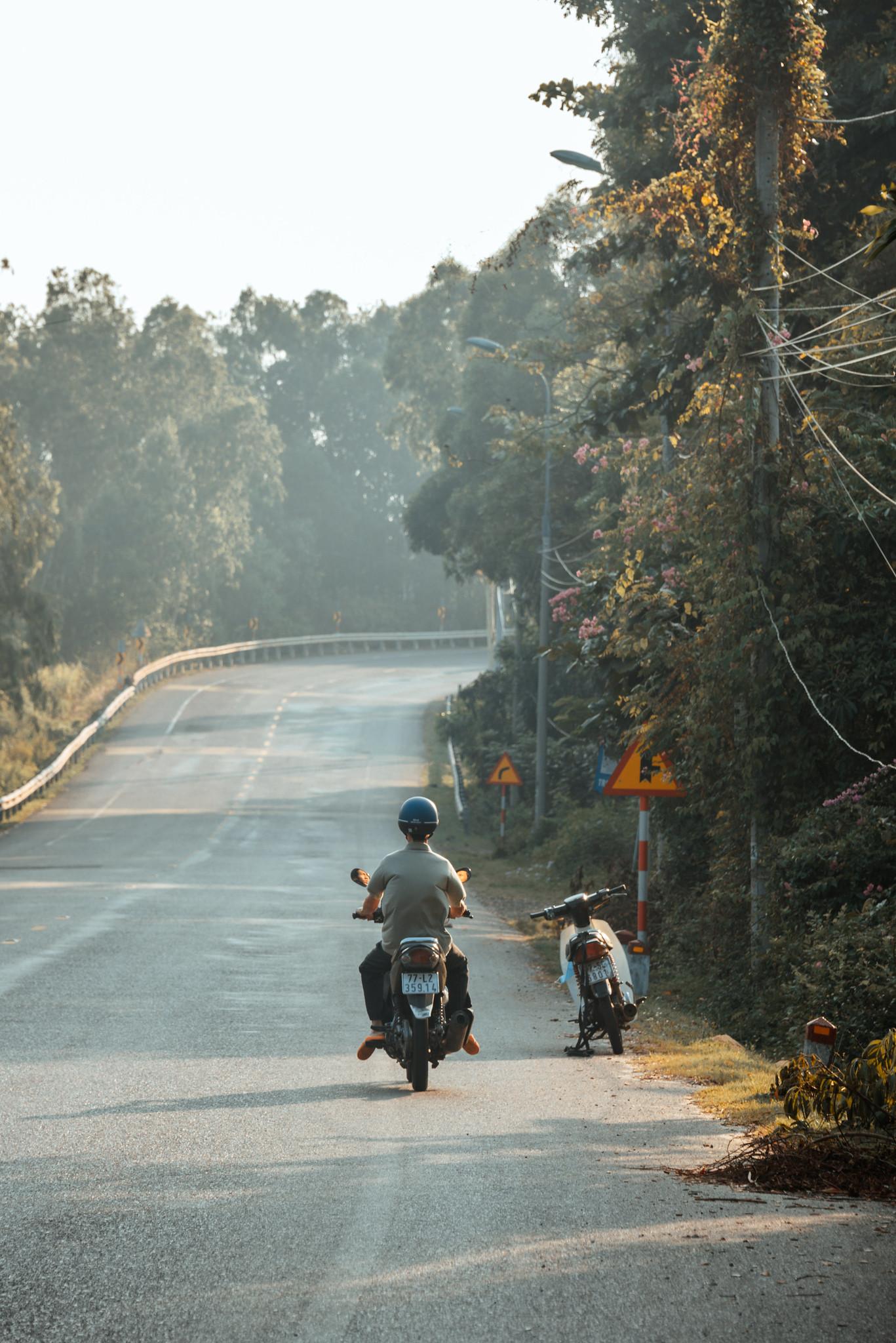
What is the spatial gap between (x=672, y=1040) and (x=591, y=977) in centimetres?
170

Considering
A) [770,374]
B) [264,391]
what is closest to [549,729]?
[770,374]

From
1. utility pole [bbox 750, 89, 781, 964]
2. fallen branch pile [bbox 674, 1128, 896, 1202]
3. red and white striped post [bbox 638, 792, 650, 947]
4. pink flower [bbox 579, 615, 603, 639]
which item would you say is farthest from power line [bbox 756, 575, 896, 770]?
fallen branch pile [bbox 674, 1128, 896, 1202]

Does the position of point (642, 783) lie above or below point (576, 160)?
below

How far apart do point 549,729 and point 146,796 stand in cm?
1212

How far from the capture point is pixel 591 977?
12555 mm

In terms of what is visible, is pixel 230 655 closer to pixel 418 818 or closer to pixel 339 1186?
pixel 418 818

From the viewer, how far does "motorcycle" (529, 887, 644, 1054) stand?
12.6 meters

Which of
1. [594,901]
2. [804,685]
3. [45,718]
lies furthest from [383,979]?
[45,718]

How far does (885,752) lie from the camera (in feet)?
53.1

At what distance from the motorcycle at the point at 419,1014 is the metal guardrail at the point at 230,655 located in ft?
106

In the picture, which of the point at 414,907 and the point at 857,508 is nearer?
the point at 414,907

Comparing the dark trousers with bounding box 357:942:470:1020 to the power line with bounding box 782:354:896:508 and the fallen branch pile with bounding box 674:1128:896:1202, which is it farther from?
the power line with bounding box 782:354:896:508

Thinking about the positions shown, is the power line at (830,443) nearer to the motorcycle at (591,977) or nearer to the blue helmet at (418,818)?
the motorcycle at (591,977)

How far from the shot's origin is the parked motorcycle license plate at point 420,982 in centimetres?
1012
